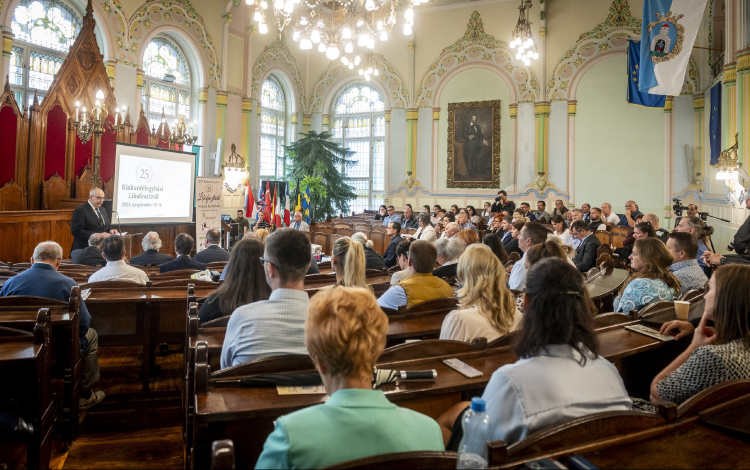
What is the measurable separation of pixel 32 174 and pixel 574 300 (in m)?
9.34

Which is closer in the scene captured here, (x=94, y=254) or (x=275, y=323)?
(x=275, y=323)

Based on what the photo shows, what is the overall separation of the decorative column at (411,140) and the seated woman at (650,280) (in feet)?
38.3

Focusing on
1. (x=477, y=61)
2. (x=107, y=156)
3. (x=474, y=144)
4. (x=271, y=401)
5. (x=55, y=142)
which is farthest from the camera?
(x=474, y=144)

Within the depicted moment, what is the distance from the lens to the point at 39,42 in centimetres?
929

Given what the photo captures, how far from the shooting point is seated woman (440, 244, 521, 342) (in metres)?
2.56

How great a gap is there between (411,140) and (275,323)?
13.2m

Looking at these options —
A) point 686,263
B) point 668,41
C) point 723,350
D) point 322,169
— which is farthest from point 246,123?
point 723,350

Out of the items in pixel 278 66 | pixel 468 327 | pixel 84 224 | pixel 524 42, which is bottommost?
pixel 468 327

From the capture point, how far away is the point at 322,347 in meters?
1.24

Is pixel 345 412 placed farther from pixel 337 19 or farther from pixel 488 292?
pixel 337 19

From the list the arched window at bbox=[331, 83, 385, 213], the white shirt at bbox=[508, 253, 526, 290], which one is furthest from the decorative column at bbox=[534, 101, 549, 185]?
the white shirt at bbox=[508, 253, 526, 290]

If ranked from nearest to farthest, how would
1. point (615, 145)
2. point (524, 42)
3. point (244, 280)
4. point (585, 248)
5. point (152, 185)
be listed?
point (244, 280) → point (585, 248) → point (152, 185) → point (524, 42) → point (615, 145)

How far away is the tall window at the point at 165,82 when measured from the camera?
452 inches

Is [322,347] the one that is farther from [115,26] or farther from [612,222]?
[115,26]
